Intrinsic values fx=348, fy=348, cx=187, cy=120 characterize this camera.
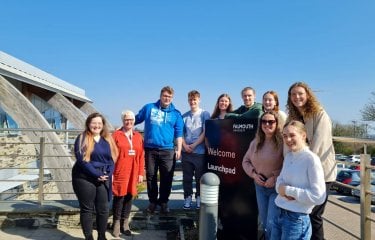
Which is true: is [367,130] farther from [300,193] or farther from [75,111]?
[300,193]

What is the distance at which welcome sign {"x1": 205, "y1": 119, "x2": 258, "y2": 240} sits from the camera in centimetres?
389

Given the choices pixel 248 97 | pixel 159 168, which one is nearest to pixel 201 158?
pixel 159 168

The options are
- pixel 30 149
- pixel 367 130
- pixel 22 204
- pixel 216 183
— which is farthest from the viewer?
pixel 367 130

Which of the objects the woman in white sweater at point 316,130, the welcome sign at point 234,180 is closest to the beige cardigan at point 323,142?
the woman in white sweater at point 316,130

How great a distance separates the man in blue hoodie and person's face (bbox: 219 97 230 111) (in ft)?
2.01

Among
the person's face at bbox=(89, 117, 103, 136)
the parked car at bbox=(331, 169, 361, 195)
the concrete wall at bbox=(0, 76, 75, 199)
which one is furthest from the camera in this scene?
the parked car at bbox=(331, 169, 361, 195)

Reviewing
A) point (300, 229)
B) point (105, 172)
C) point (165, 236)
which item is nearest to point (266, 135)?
point (300, 229)

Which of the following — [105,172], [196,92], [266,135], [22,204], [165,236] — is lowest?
[165,236]

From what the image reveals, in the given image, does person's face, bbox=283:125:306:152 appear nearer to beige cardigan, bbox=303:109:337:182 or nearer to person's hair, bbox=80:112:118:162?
beige cardigan, bbox=303:109:337:182

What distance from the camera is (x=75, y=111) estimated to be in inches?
514

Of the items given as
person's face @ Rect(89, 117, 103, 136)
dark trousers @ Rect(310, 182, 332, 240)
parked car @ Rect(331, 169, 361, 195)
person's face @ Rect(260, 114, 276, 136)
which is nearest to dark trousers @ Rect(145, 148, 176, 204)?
person's face @ Rect(89, 117, 103, 136)

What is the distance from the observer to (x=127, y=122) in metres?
4.44

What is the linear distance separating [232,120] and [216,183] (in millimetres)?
769

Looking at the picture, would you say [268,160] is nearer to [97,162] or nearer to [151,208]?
[97,162]
